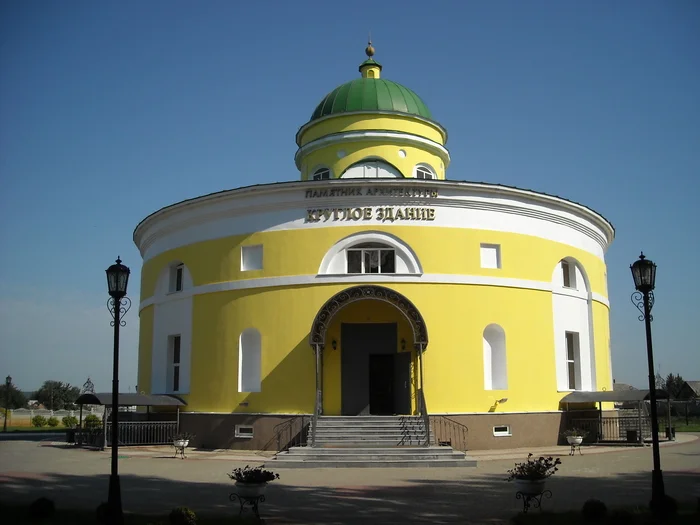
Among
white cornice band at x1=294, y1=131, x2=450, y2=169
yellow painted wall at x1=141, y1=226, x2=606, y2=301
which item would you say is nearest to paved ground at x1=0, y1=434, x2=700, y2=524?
yellow painted wall at x1=141, y1=226, x2=606, y2=301

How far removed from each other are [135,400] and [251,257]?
6.55 metres

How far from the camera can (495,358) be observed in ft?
84.2

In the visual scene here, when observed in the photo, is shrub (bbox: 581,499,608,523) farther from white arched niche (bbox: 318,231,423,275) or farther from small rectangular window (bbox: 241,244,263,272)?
small rectangular window (bbox: 241,244,263,272)

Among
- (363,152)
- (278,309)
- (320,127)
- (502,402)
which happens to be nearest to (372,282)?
(278,309)

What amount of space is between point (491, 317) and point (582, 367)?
555 centimetres

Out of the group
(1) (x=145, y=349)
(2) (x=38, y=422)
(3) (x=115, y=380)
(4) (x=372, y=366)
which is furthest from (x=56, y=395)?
(3) (x=115, y=380)

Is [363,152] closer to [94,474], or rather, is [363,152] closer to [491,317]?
[491,317]

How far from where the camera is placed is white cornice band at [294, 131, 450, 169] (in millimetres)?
30906

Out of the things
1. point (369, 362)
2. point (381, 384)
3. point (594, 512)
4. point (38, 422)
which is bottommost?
point (38, 422)

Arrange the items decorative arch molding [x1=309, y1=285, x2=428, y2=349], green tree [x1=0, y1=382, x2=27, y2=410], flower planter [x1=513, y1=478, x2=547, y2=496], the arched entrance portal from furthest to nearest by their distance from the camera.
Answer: green tree [x1=0, y1=382, x2=27, y2=410] → the arched entrance portal → decorative arch molding [x1=309, y1=285, x2=428, y2=349] → flower planter [x1=513, y1=478, x2=547, y2=496]

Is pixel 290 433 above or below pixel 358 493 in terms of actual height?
above

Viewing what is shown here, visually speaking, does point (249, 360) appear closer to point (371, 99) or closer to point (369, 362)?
point (369, 362)

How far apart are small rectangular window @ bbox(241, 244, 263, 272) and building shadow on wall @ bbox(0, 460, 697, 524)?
865 centimetres

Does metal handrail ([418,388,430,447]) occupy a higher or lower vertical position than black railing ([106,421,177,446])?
higher
